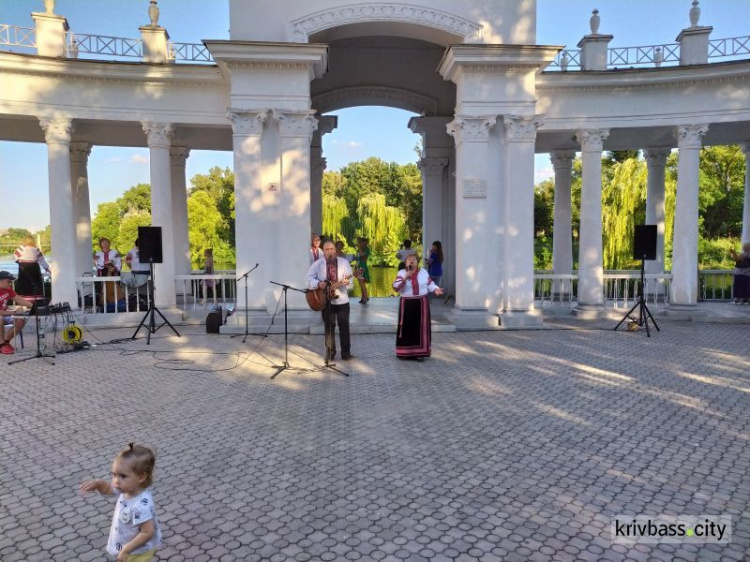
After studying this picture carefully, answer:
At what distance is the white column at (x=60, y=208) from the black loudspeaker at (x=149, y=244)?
2807 mm

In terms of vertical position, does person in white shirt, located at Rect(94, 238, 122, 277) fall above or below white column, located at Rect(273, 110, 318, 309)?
below

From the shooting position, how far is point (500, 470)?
4551mm

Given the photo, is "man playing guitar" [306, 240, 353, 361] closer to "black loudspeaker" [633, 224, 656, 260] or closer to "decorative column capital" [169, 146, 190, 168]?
"black loudspeaker" [633, 224, 656, 260]

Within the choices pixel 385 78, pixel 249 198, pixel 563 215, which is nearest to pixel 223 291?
pixel 249 198

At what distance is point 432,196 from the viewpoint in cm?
1711

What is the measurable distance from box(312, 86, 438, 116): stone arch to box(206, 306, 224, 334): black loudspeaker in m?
8.54

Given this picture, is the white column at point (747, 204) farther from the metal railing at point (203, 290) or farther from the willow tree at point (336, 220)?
the willow tree at point (336, 220)

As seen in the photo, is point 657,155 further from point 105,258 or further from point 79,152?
point 79,152

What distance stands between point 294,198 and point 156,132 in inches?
162

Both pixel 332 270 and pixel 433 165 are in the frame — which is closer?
pixel 332 270

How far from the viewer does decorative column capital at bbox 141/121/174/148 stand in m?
12.5

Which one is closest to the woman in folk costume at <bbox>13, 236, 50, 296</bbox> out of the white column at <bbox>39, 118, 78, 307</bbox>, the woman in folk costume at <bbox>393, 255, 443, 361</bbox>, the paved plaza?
the white column at <bbox>39, 118, 78, 307</bbox>

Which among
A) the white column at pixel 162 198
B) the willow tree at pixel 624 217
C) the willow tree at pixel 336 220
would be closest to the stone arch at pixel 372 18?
the white column at pixel 162 198

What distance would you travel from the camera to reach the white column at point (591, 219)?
13.3 meters
